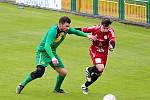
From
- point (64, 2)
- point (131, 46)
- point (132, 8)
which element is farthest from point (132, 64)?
point (64, 2)

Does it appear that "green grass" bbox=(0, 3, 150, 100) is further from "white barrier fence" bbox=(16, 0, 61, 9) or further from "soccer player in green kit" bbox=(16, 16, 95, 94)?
"white barrier fence" bbox=(16, 0, 61, 9)

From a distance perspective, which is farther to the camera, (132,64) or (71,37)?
(71,37)

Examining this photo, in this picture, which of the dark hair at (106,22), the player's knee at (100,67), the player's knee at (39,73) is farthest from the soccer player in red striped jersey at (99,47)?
the player's knee at (39,73)

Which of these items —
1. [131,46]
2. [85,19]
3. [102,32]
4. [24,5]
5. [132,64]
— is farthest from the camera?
[24,5]

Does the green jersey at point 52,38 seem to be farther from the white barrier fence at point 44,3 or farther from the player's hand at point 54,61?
the white barrier fence at point 44,3

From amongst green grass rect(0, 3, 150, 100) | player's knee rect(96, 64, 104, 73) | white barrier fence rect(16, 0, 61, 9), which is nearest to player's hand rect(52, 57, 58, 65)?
green grass rect(0, 3, 150, 100)

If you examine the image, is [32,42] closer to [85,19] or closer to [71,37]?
[71,37]

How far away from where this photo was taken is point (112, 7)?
27281 millimetres

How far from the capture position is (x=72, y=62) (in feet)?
54.9

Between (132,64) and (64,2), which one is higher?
(64,2)

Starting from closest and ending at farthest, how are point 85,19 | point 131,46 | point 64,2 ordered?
point 131,46, point 85,19, point 64,2

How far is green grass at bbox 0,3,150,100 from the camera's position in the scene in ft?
41.0

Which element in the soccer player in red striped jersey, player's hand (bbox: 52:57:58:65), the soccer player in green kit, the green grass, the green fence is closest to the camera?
player's hand (bbox: 52:57:58:65)

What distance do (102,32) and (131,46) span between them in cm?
844
